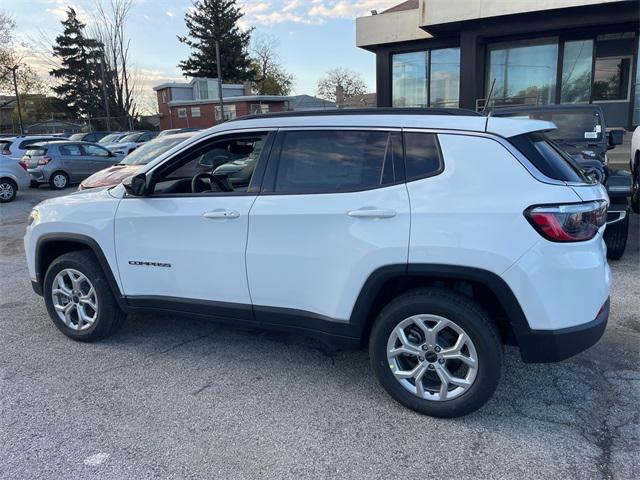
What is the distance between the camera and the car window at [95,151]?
16.9 metres

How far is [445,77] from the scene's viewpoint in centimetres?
2030

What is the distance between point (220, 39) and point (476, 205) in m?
55.4

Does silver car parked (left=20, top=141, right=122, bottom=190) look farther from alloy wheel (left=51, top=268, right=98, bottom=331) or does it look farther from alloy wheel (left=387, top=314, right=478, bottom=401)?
alloy wheel (left=387, top=314, right=478, bottom=401)

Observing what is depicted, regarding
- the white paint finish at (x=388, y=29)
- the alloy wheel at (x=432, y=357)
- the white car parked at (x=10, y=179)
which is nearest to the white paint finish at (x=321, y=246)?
the alloy wheel at (x=432, y=357)

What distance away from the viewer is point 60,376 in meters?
3.75

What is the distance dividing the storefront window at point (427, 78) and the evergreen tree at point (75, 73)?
38.5m

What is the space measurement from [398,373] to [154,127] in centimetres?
5258

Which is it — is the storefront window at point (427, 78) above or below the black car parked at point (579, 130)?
above

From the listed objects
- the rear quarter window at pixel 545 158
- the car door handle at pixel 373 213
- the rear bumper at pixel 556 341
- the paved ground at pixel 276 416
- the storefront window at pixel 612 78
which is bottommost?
the paved ground at pixel 276 416

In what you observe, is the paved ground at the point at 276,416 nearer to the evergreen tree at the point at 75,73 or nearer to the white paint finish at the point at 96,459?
the white paint finish at the point at 96,459

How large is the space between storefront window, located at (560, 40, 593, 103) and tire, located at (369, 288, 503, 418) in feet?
59.2

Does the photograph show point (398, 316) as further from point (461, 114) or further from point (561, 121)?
point (561, 121)

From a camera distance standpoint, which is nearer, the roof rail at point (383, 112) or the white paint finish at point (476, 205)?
the white paint finish at point (476, 205)

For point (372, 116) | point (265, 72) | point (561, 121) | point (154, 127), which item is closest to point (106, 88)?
point (154, 127)
